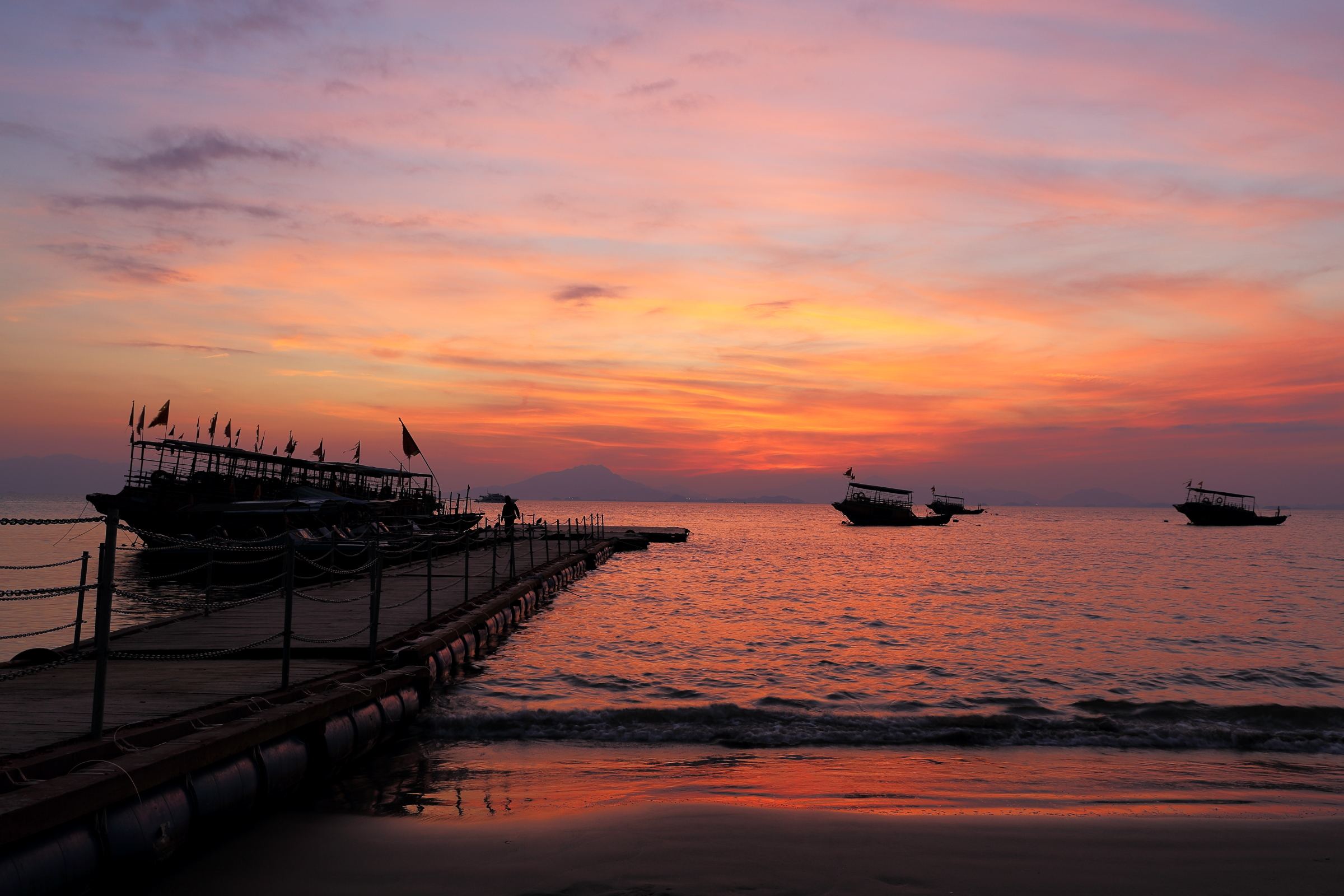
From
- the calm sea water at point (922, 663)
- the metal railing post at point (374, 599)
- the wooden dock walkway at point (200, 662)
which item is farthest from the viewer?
the calm sea water at point (922, 663)

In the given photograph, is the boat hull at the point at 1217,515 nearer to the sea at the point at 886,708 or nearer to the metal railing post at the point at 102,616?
the sea at the point at 886,708

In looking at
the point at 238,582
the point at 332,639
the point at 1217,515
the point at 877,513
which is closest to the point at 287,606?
the point at 332,639

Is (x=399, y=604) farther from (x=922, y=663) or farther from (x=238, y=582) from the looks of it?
(x=238, y=582)

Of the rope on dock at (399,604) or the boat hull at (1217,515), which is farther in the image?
the boat hull at (1217,515)

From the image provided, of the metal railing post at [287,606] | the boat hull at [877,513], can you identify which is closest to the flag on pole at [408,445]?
the metal railing post at [287,606]

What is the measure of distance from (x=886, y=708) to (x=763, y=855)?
733cm

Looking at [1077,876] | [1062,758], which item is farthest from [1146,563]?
[1077,876]

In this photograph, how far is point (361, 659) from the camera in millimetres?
12305

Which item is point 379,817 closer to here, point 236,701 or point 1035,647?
point 236,701

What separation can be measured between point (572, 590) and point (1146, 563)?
41.3 m

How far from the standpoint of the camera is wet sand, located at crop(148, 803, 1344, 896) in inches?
263

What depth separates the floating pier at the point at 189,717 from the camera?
19.3ft

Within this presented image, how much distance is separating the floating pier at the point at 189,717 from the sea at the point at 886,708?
75 cm

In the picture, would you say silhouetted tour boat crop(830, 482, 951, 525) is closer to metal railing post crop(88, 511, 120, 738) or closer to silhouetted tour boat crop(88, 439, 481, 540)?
silhouetted tour boat crop(88, 439, 481, 540)
